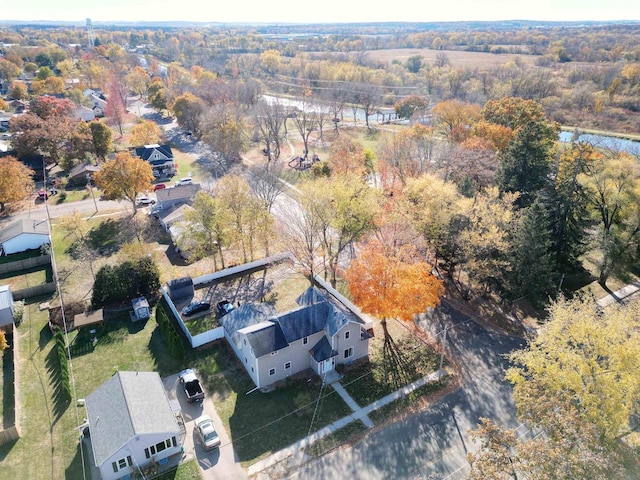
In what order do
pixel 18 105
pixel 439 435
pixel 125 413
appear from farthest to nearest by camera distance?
pixel 18 105, pixel 439 435, pixel 125 413

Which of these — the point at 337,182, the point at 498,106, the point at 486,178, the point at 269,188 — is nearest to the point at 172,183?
the point at 269,188

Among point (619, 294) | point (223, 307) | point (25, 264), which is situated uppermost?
point (223, 307)

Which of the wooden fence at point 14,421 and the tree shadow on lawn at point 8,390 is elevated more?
the wooden fence at point 14,421

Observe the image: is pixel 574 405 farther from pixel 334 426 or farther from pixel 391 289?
pixel 334 426

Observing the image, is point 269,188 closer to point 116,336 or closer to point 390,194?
point 390,194

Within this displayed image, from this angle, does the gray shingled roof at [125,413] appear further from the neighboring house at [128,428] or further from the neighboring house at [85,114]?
the neighboring house at [85,114]

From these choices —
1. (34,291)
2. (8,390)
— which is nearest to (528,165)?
(8,390)

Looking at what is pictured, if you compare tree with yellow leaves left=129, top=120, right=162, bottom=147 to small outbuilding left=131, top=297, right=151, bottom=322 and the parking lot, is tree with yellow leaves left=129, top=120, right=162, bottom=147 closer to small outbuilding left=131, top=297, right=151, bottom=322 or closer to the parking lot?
small outbuilding left=131, top=297, right=151, bottom=322

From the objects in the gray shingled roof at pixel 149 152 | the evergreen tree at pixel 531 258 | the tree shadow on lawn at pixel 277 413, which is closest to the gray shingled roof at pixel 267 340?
the tree shadow on lawn at pixel 277 413
